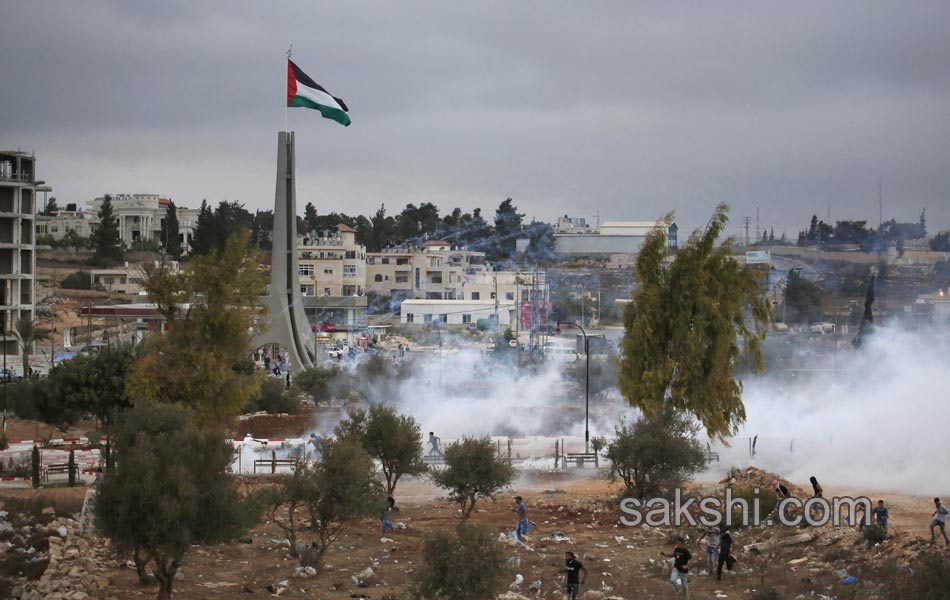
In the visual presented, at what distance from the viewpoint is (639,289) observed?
113 ft

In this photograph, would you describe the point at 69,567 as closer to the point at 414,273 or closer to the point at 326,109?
the point at 326,109

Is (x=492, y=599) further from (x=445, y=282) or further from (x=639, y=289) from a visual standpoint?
(x=445, y=282)

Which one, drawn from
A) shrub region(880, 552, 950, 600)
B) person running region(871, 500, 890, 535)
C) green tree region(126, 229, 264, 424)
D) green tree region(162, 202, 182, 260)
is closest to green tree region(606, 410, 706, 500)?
person running region(871, 500, 890, 535)

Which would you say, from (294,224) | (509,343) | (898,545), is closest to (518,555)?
(898,545)

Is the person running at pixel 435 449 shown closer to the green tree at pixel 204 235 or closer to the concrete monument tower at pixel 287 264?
the concrete monument tower at pixel 287 264

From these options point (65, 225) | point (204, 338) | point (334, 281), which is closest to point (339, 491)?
point (204, 338)

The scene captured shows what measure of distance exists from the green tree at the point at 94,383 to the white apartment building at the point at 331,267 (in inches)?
2754

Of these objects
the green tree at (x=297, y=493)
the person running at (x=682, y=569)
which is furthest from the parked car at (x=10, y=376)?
the person running at (x=682, y=569)

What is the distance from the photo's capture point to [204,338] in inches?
1300

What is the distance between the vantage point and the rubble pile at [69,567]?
1998cm

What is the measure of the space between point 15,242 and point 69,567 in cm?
6311

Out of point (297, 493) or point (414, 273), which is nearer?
point (297, 493)

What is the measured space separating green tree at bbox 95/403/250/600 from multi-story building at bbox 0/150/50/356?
62.3 m

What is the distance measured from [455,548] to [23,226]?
72.8 metres
